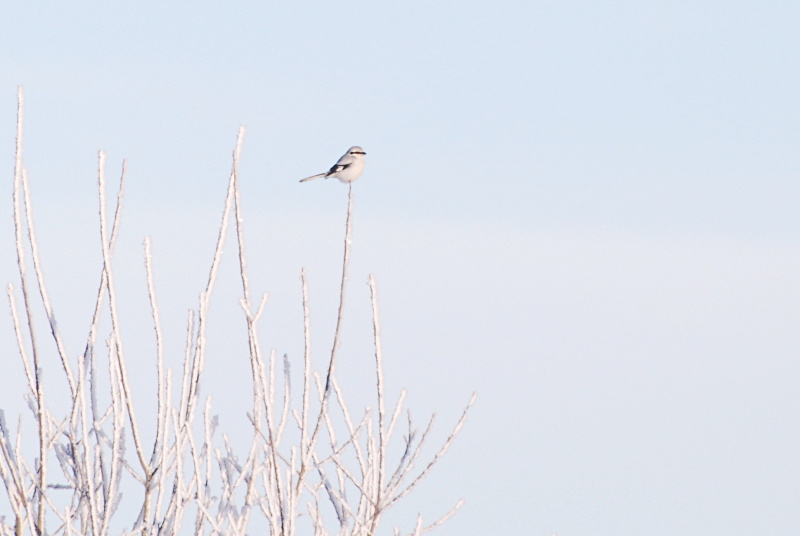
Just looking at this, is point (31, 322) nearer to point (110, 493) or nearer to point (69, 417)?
point (69, 417)

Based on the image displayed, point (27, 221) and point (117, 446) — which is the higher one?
point (27, 221)

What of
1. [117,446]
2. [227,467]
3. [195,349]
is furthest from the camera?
[227,467]

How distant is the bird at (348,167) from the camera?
576 inches

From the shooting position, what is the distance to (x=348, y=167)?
14695 mm

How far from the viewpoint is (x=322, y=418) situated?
185 inches

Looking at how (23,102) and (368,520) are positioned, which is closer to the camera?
(23,102)

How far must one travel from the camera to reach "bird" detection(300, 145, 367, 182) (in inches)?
576

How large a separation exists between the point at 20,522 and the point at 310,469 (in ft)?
4.29

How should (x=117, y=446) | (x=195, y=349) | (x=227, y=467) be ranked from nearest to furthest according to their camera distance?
(x=117, y=446), (x=195, y=349), (x=227, y=467)

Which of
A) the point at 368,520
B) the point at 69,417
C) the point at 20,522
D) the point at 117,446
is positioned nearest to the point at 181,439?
the point at 117,446

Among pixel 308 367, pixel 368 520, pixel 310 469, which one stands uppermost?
pixel 308 367

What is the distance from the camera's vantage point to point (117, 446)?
4.13 meters

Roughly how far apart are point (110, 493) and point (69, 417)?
40 centimetres

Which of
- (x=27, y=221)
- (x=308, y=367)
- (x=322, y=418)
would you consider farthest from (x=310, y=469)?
(x=27, y=221)
